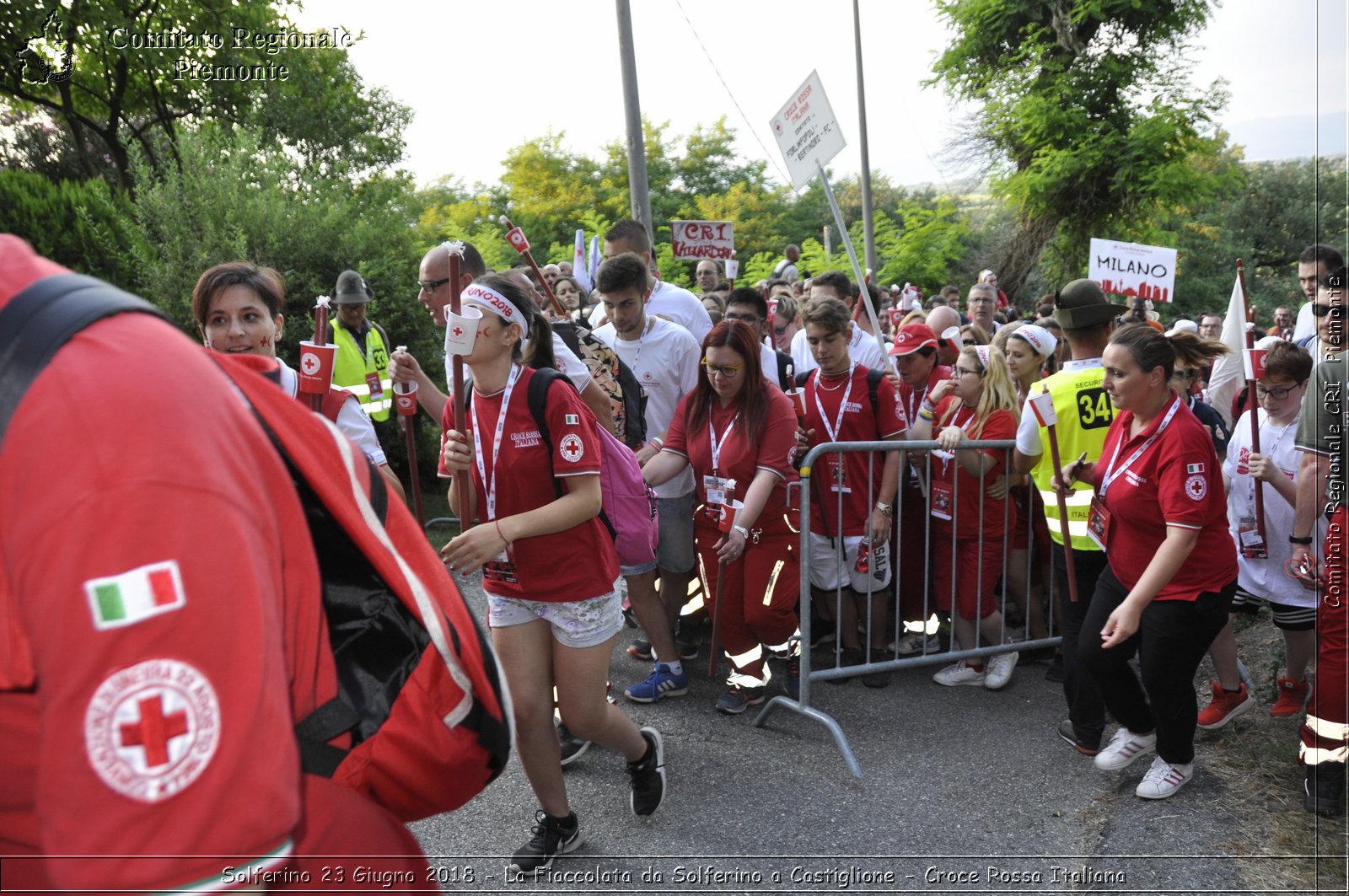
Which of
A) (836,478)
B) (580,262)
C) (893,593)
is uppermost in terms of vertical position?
(580,262)

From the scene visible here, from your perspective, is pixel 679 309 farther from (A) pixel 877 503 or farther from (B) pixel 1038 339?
(B) pixel 1038 339

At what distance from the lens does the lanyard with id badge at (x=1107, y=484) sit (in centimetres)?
413

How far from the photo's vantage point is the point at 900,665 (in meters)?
5.40

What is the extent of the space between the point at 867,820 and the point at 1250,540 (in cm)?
263

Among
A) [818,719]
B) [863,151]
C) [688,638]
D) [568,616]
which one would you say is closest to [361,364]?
[688,638]

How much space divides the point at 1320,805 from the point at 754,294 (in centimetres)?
430

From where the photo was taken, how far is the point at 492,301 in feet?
11.7

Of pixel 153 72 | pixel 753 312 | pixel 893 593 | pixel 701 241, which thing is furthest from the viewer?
pixel 153 72

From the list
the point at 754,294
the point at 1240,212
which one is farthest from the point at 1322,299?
the point at 1240,212

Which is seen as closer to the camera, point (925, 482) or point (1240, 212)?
point (925, 482)

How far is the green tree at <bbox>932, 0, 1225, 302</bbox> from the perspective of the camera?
29.7 m

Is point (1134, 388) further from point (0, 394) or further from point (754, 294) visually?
point (0, 394)

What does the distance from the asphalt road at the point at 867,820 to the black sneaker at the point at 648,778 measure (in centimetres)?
8

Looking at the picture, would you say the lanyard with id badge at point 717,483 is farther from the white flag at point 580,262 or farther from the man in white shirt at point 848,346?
the white flag at point 580,262
